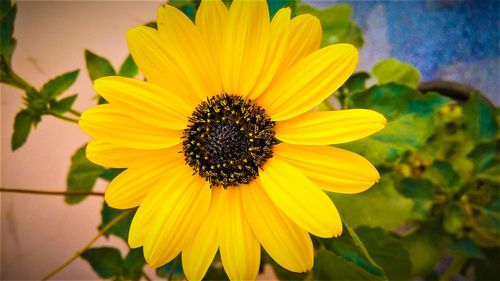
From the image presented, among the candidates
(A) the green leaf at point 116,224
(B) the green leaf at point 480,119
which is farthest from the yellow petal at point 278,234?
(B) the green leaf at point 480,119

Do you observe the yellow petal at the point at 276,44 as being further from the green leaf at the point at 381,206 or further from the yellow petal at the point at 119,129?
the green leaf at the point at 381,206

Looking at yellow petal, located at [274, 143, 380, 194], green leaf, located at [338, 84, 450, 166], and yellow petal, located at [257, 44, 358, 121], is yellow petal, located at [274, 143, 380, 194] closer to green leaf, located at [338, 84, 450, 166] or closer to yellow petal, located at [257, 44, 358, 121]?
yellow petal, located at [257, 44, 358, 121]

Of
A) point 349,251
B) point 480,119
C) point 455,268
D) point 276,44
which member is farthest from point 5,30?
point 455,268

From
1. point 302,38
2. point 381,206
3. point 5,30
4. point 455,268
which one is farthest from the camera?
point 455,268

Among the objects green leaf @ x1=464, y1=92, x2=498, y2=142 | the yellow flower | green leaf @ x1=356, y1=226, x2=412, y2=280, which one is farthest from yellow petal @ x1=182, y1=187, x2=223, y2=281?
green leaf @ x1=464, y1=92, x2=498, y2=142

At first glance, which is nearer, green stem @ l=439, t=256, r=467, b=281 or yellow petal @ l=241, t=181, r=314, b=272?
yellow petal @ l=241, t=181, r=314, b=272

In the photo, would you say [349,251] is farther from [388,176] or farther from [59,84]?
[59,84]
